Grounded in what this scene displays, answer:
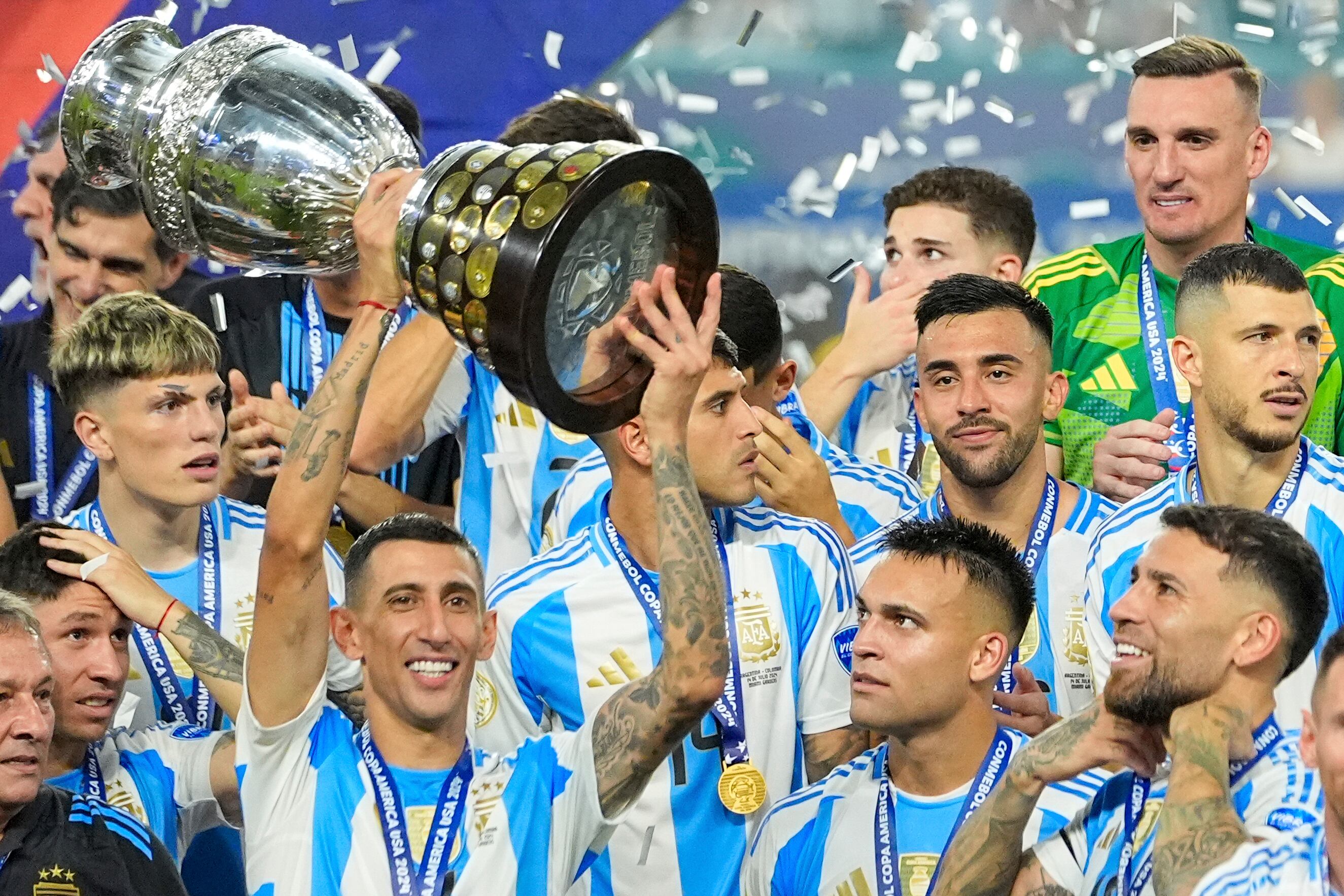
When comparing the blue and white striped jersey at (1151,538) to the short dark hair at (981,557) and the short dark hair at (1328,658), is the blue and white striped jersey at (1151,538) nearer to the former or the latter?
the short dark hair at (981,557)

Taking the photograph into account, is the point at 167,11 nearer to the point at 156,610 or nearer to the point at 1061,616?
the point at 156,610

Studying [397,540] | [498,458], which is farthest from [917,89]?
[397,540]

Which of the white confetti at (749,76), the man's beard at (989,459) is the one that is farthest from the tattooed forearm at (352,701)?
the white confetti at (749,76)

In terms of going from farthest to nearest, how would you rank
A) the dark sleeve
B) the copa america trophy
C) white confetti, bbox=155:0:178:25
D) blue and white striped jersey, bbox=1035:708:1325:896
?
white confetti, bbox=155:0:178:25
the dark sleeve
blue and white striped jersey, bbox=1035:708:1325:896
the copa america trophy

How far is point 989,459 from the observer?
3.93 m

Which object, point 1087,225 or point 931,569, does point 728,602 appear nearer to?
point 931,569

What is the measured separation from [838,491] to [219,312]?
5.30 feet

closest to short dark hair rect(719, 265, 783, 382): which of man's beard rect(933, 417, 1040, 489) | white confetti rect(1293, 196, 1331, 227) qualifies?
man's beard rect(933, 417, 1040, 489)

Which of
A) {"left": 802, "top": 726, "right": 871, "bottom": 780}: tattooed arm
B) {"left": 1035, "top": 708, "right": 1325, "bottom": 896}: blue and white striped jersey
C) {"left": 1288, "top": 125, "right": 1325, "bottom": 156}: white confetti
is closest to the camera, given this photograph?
{"left": 1035, "top": 708, "right": 1325, "bottom": 896}: blue and white striped jersey

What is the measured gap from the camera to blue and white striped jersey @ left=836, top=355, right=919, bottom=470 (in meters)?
4.94

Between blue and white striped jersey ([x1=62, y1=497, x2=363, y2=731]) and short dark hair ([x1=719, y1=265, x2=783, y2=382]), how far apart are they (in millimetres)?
1034

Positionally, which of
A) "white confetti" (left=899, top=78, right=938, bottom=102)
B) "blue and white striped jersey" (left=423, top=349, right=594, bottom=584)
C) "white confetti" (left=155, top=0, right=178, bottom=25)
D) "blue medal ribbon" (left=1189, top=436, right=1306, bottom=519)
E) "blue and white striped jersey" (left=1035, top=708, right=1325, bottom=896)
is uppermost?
"white confetti" (left=155, top=0, right=178, bottom=25)

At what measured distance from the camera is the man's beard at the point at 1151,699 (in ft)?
9.58

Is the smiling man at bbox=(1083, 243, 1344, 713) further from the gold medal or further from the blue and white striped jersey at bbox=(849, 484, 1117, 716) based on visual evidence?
the gold medal
